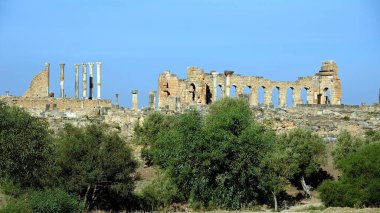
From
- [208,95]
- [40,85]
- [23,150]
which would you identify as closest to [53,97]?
[40,85]

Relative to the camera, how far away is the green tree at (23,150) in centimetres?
3906

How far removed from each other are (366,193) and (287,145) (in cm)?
914

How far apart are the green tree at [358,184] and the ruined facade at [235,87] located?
23.9 m

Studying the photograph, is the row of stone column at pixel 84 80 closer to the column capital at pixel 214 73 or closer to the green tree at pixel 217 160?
the column capital at pixel 214 73

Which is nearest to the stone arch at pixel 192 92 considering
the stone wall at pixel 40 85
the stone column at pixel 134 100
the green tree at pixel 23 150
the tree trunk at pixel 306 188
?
the stone column at pixel 134 100

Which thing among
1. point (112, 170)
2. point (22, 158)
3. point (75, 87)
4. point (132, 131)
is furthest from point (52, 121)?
point (22, 158)

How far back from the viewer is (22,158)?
3950cm

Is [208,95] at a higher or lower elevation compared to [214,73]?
lower

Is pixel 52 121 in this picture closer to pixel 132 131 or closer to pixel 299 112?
pixel 132 131

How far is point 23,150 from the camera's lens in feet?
129

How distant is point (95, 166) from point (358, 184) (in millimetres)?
12540

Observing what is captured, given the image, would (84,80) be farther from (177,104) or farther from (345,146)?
(345,146)

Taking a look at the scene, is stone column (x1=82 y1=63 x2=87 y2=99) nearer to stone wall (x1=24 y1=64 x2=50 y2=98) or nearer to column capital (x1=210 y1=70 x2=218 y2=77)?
stone wall (x1=24 y1=64 x2=50 y2=98)

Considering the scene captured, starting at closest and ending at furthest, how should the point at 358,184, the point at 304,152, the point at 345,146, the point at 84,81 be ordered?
the point at 358,184 → the point at 304,152 → the point at 345,146 → the point at 84,81
